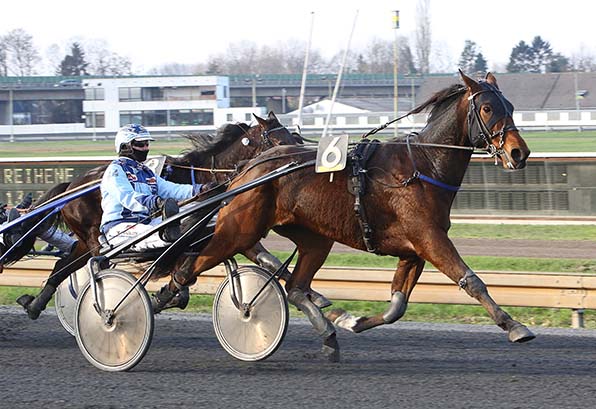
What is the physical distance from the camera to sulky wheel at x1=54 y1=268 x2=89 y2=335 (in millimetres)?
7290

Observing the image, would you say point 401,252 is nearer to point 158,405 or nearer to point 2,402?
point 158,405

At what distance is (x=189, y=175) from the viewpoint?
27.0ft

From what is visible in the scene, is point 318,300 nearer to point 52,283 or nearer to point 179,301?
point 179,301

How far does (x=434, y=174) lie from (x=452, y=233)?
9.29 m

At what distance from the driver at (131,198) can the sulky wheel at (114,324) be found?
0.38m

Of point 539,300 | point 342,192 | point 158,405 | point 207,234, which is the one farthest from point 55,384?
point 539,300

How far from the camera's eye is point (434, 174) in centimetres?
580

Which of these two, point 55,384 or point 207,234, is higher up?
point 207,234

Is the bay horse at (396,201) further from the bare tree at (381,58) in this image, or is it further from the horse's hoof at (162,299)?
the bare tree at (381,58)

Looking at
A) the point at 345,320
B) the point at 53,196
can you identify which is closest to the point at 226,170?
the point at 53,196

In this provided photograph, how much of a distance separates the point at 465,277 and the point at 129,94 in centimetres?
3780

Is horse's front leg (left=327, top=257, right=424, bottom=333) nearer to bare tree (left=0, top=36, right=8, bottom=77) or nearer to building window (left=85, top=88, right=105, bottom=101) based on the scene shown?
building window (left=85, top=88, right=105, bottom=101)

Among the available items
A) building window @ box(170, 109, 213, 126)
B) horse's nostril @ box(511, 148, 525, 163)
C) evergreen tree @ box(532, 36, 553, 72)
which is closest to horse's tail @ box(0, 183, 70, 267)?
horse's nostril @ box(511, 148, 525, 163)

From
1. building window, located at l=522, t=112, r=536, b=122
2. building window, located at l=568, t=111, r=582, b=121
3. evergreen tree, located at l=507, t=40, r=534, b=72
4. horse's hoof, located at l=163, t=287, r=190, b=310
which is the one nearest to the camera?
horse's hoof, located at l=163, t=287, r=190, b=310
